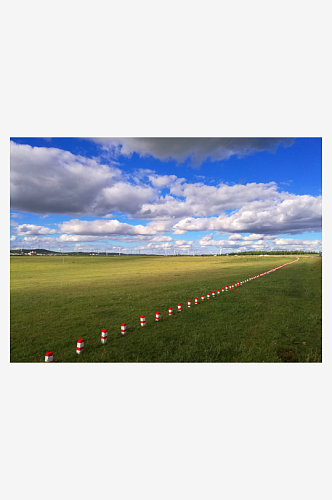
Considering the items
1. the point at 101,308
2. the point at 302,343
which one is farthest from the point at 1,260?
the point at 302,343

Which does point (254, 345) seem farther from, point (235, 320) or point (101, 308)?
point (101, 308)

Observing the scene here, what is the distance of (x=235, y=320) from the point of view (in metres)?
10.5

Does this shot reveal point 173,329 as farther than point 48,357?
Yes

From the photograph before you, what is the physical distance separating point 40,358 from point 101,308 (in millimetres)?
5768

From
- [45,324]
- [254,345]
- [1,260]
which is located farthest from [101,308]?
[254,345]

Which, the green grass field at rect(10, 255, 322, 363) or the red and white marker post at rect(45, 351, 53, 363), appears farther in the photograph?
the green grass field at rect(10, 255, 322, 363)

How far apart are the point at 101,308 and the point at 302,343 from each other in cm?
1007

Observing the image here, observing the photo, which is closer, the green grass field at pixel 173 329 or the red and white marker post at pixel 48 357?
the red and white marker post at pixel 48 357

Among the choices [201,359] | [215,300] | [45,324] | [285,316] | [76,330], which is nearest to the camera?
[201,359]

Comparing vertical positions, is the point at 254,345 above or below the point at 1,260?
below

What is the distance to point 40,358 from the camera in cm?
743

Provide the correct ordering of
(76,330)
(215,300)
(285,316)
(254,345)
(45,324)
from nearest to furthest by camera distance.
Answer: (254,345) → (76,330) → (45,324) → (285,316) → (215,300)

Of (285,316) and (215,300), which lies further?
(215,300)

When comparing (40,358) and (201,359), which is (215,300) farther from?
(40,358)
